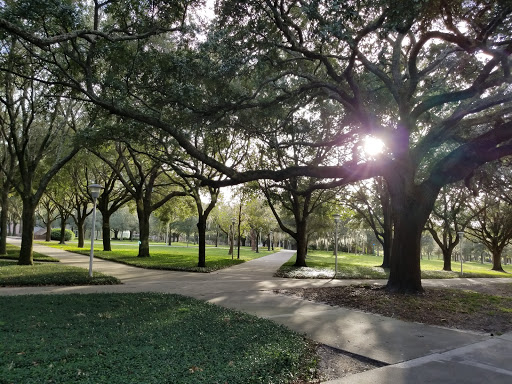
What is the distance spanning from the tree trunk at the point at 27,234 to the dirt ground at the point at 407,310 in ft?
40.5

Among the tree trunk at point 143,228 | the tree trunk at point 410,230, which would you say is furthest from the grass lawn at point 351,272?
the tree trunk at point 143,228

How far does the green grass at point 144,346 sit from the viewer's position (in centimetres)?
370

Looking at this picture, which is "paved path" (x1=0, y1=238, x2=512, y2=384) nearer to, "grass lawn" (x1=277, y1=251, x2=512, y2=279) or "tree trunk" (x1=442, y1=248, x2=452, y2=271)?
"grass lawn" (x1=277, y1=251, x2=512, y2=279)

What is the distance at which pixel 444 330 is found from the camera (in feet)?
21.6

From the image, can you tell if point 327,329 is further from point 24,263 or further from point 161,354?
point 24,263

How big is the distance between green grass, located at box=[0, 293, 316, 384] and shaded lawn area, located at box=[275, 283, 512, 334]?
349 centimetres

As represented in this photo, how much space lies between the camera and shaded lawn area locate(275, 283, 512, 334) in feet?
24.1

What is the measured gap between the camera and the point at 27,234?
640 inches

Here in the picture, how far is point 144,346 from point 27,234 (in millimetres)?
14826

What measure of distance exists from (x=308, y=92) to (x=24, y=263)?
48.7 ft

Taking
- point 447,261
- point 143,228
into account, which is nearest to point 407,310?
point 143,228

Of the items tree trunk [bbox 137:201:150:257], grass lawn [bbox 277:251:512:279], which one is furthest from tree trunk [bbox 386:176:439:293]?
tree trunk [bbox 137:201:150:257]

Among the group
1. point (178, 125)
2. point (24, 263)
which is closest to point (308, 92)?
point (178, 125)

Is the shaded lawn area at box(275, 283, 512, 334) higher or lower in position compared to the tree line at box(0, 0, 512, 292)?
lower
